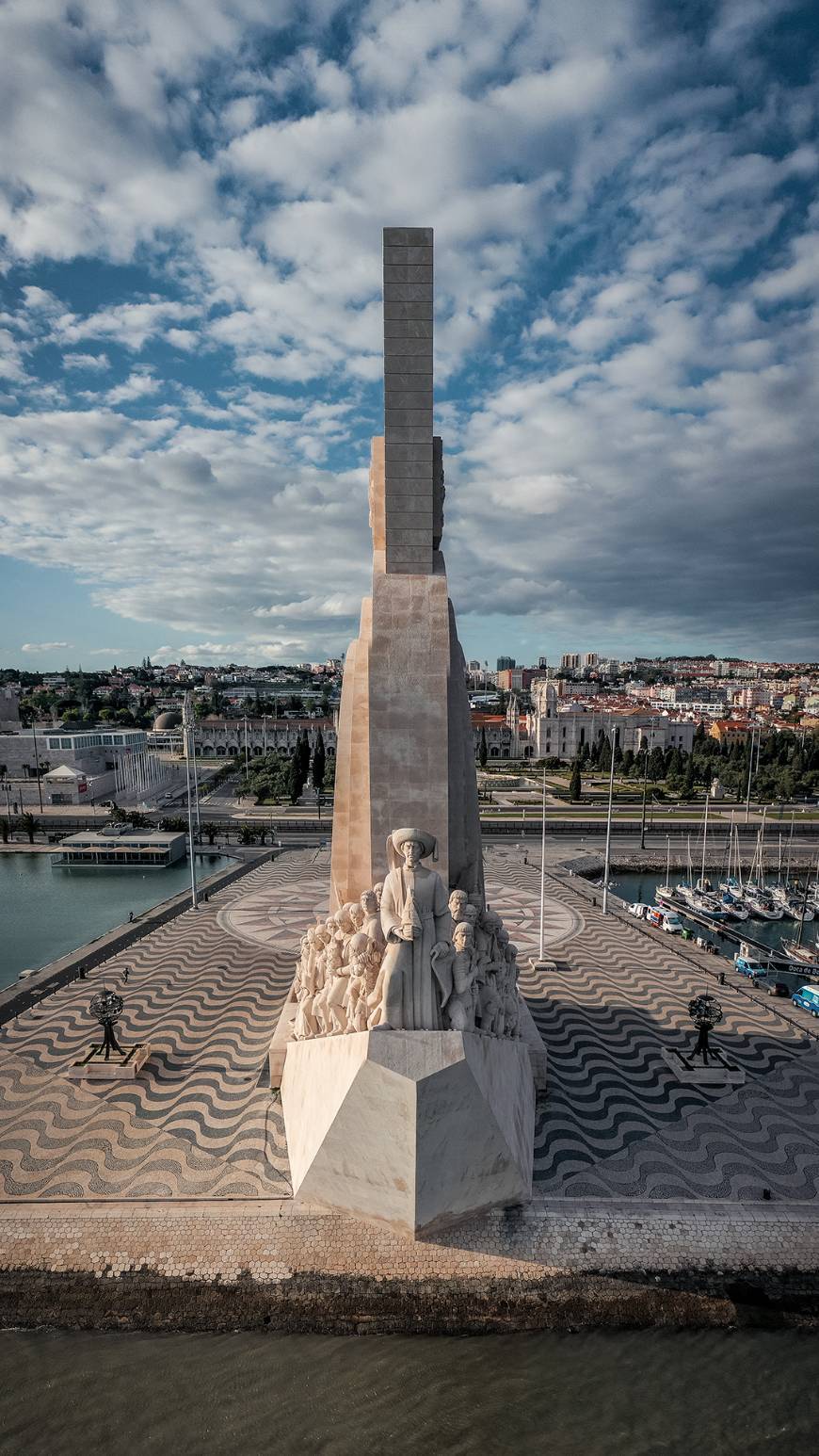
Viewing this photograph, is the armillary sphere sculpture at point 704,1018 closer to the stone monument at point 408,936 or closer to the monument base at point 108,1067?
the stone monument at point 408,936

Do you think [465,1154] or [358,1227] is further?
[358,1227]

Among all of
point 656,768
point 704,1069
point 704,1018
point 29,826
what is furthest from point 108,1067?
point 656,768

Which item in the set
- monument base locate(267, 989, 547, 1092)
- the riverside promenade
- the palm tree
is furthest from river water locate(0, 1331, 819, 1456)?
the palm tree

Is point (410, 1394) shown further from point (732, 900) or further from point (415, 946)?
point (732, 900)

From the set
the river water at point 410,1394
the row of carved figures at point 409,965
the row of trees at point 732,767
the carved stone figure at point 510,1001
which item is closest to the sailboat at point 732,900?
the row of trees at point 732,767

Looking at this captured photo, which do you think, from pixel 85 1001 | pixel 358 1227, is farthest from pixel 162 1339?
pixel 85 1001

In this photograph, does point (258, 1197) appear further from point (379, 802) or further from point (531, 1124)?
point (379, 802)

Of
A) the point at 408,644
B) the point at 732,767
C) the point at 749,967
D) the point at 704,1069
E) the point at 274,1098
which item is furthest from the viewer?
the point at 732,767
